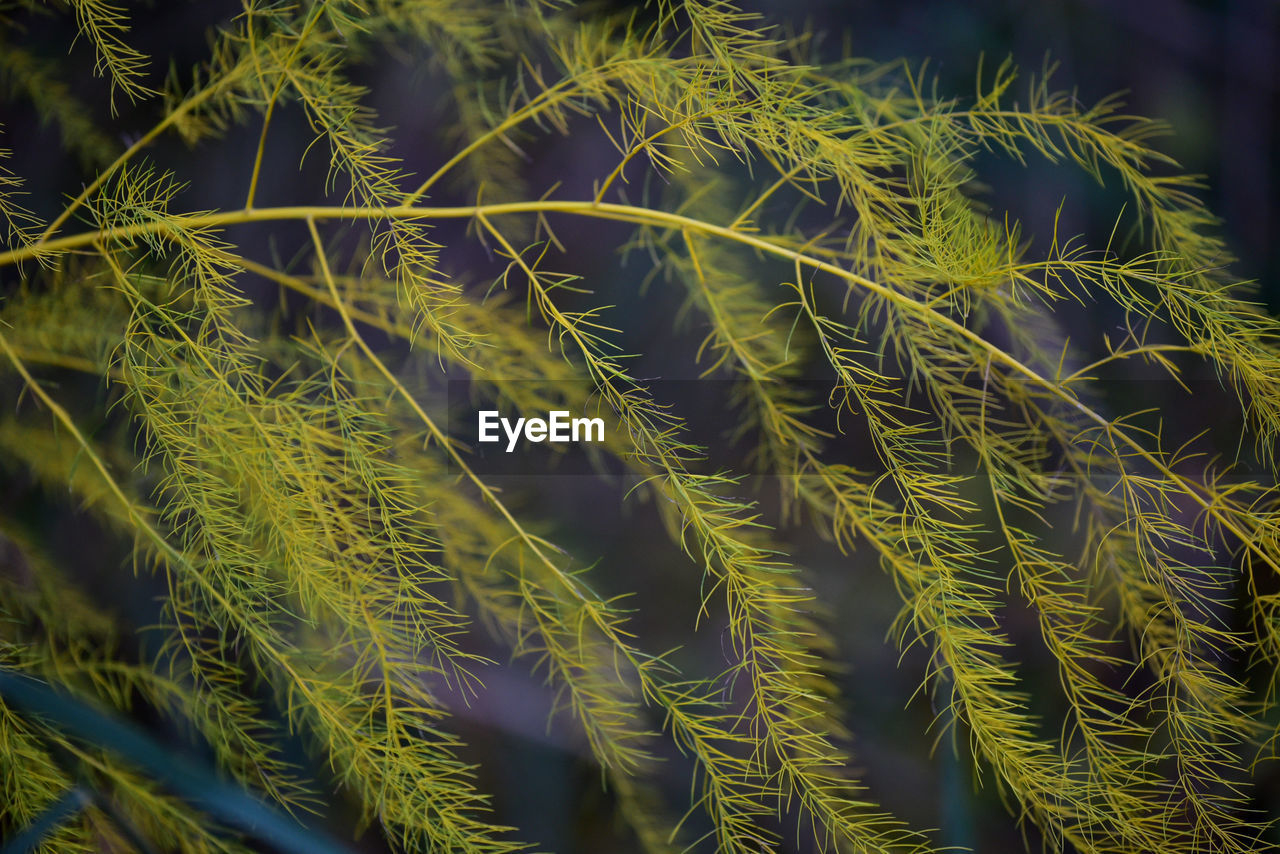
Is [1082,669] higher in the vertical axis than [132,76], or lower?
lower

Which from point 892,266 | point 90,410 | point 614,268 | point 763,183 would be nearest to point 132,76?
point 90,410

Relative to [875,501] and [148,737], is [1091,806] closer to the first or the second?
[875,501]

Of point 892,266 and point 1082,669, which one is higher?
point 892,266

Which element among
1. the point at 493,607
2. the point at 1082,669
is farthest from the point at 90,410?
the point at 1082,669

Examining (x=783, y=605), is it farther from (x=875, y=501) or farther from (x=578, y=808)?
(x=578, y=808)

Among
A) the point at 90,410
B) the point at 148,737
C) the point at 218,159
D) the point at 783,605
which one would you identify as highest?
the point at 218,159

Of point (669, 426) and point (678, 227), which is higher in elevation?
point (678, 227)
